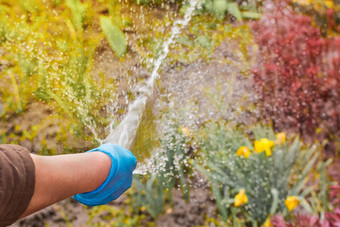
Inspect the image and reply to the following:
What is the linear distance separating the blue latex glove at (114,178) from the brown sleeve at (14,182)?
409mm

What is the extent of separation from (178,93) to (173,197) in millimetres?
728

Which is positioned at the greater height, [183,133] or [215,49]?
[215,49]

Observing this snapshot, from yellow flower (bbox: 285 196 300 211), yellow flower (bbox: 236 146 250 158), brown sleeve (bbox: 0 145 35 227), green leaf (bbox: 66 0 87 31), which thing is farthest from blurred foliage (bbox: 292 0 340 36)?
brown sleeve (bbox: 0 145 35 227)

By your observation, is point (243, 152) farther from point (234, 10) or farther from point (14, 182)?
point (234, 10)

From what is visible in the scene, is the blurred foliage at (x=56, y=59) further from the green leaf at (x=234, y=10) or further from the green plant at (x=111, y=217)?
the green leaf at (x=234, y=10)

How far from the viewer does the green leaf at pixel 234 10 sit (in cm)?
271

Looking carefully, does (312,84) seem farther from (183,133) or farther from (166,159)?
(166,159)

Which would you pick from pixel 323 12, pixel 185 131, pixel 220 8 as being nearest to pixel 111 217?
pixel 185 131

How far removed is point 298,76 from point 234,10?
0.85 m

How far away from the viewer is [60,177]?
102cm

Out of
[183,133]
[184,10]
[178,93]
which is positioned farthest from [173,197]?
[184,10]

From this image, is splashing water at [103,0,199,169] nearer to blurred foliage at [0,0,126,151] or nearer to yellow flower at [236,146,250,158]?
blurred foliage at [0,0,126,151]

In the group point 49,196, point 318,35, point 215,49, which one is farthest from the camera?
point 215,49

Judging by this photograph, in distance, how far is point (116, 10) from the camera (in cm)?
282
